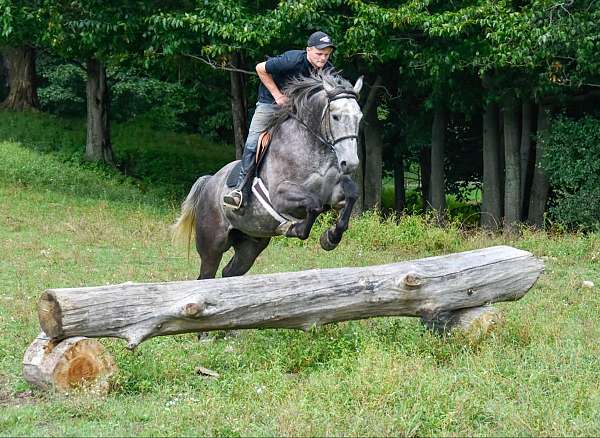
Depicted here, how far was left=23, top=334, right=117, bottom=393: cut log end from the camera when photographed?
7309mm

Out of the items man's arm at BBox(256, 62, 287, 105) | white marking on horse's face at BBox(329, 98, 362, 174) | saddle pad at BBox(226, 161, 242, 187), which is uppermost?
man's arm at BBox(256, 62, 287, 105)

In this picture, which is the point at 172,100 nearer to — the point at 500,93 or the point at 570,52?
the point at 500,93

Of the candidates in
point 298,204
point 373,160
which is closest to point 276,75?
point 298,204

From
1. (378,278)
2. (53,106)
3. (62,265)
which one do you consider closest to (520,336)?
(378,278)

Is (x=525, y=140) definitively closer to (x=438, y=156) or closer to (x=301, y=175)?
(x=438, y=156)

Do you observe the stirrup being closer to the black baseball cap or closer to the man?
the man

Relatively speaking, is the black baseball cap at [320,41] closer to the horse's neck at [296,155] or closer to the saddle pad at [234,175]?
the horse's neck at [296,155]

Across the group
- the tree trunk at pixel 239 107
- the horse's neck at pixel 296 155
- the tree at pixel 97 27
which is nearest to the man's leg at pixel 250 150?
the horse's neck at pixel 296 155

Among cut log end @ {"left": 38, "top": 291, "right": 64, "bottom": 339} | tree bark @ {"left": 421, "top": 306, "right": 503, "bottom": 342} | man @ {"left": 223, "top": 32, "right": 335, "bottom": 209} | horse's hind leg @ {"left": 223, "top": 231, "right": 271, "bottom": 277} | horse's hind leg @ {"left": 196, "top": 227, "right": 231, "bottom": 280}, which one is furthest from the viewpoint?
horse's hind leg @ {"left": 223, "top": 231, "right": 271, "bottom": 277}

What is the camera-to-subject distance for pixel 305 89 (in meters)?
9.63

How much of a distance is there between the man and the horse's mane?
0.27ft

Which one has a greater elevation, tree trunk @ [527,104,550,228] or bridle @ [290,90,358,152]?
bridle @ [290,90,358,152]

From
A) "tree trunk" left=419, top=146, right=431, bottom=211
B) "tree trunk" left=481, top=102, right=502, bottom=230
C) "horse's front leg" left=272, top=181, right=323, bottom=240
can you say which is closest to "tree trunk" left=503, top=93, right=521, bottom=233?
"tree trunk" left=481, top=102, right=502, bottom=230

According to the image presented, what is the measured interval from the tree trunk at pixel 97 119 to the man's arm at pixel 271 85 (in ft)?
60.6
